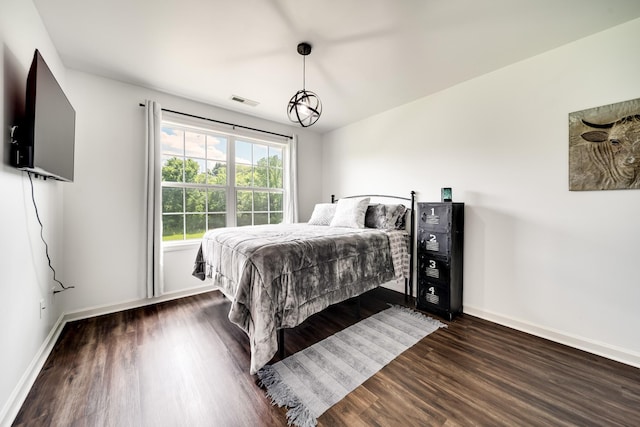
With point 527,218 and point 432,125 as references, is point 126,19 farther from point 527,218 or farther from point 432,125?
point 527,218

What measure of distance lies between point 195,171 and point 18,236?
1.97 m

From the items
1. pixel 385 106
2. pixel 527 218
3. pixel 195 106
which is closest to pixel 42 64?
pixel 195 106

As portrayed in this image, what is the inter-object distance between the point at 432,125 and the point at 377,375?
9.21 ft

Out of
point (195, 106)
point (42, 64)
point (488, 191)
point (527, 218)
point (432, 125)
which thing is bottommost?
point (527, 218)

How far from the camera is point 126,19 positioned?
1840 millimetres

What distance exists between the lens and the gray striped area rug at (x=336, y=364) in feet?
4.74

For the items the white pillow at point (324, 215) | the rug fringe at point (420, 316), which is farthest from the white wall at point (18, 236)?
the rug fringe at point (420, 316)

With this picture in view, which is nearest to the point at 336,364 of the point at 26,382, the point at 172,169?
the point at 26,382

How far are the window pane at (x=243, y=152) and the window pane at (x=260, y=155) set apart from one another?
102 millimetres

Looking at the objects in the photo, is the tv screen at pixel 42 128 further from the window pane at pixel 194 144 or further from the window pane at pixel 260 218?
the window pane at pixel 260 218

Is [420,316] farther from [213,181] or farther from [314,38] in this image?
[213,181]

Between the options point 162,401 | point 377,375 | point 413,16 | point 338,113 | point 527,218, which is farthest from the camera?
point 338,113

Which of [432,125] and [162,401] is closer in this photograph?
[162,401]

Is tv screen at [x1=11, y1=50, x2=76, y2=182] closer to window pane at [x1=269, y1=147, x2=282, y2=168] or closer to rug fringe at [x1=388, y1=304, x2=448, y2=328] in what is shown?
window pane at [x1=269, y1=147, x2=282, y2=168]
